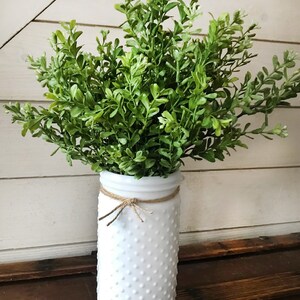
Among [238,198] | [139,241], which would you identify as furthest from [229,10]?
[139,241]

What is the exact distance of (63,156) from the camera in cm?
84

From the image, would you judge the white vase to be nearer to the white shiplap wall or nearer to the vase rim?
the vase rim

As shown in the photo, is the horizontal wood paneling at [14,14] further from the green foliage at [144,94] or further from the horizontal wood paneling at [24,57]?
the green foliage at [144,94]

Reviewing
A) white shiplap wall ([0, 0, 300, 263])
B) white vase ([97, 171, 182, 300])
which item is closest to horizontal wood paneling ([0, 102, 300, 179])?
white shiplap wall ([0, 0, 300, 263])

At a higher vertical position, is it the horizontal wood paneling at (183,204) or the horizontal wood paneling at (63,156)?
the horizontal wood paneling at (63,156)

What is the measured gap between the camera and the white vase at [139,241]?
23.5 inches

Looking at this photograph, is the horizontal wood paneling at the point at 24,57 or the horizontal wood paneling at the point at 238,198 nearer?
the horizontal wood paneling at the point at 24,57

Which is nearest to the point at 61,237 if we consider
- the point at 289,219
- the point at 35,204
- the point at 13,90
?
the point at 35,204

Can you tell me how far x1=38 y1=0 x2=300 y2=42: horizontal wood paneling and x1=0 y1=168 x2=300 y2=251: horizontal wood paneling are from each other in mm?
309

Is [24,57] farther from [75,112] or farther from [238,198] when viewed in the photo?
[238,198]

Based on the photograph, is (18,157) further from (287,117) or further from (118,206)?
(287,117)

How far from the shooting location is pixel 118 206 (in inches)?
23.4

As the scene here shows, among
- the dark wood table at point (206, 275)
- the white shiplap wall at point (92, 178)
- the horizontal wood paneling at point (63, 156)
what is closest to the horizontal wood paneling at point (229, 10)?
the white shiplap wall at point (92, 178)

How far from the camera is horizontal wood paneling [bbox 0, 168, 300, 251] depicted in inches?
33.0
